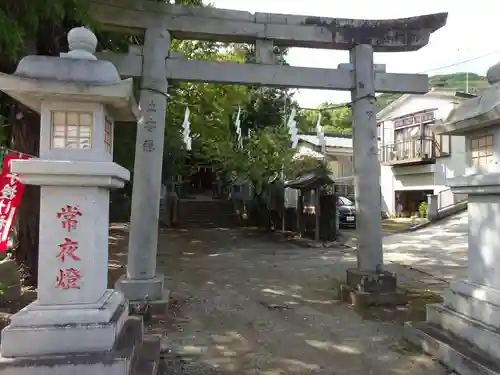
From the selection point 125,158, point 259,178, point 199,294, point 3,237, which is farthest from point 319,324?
point 259,178

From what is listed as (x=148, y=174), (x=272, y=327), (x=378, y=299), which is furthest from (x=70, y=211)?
(x=378, y=299)

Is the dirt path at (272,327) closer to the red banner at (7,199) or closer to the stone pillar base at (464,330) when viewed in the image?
the stone pillar base at (464,330)

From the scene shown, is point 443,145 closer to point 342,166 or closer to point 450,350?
point 342,166

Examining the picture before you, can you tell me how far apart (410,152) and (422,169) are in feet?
4.42

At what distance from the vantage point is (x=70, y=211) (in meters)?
3.59

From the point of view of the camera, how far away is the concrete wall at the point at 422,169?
2238 cm

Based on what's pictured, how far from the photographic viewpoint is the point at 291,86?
7.24 m

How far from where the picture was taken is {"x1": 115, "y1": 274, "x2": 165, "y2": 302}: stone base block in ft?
20.5

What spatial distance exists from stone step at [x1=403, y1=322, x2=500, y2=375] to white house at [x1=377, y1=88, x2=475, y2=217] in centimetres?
1789

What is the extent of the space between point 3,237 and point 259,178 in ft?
52.1

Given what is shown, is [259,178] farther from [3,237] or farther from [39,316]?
[39,316]

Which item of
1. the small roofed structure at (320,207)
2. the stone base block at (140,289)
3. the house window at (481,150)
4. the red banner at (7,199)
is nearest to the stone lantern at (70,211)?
the red banner at (7,199)

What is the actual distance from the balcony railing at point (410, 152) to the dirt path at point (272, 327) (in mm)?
14658

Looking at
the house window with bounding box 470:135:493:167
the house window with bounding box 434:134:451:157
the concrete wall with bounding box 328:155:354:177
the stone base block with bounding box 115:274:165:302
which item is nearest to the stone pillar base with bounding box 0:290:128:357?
the stone base block with bounding box 115:274:165:302
